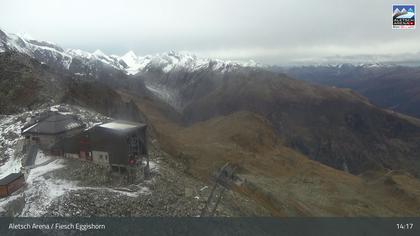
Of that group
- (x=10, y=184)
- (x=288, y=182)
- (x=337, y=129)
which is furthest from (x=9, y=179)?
(x=337, y=129)

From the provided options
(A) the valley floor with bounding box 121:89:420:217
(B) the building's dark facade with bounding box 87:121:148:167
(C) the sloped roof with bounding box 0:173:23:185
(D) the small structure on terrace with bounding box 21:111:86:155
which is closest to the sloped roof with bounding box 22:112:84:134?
(D) the small structure on terrace with bounding box 21:111:86:155

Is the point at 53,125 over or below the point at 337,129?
over

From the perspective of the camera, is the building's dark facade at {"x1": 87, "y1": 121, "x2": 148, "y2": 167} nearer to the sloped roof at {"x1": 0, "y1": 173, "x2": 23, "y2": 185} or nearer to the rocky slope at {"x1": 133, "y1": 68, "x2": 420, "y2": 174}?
the sloped roof at {"x1": 0, "y1": 173, "x2": 23, "y2": 185}

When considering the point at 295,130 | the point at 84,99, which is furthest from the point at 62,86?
the point at 295,130

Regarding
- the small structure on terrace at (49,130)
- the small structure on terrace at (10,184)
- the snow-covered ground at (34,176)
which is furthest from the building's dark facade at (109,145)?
the small structure on terrace at (10,184)

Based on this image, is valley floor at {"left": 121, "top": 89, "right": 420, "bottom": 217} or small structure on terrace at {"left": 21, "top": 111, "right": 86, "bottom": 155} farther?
valley floor at {"left": 121, "top": 89, "right": 420, "bottom": 217}

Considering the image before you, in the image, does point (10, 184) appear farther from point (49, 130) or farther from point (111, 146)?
point (49, 130)

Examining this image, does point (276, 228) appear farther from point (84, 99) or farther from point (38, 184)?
point (84, 99)

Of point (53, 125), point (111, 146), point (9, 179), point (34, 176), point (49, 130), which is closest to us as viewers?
point (9, 179)

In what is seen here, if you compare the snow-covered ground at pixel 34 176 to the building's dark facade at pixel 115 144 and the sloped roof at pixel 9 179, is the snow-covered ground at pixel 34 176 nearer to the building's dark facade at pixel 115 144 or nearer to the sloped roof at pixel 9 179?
the sloped roof at pixel 9 179
